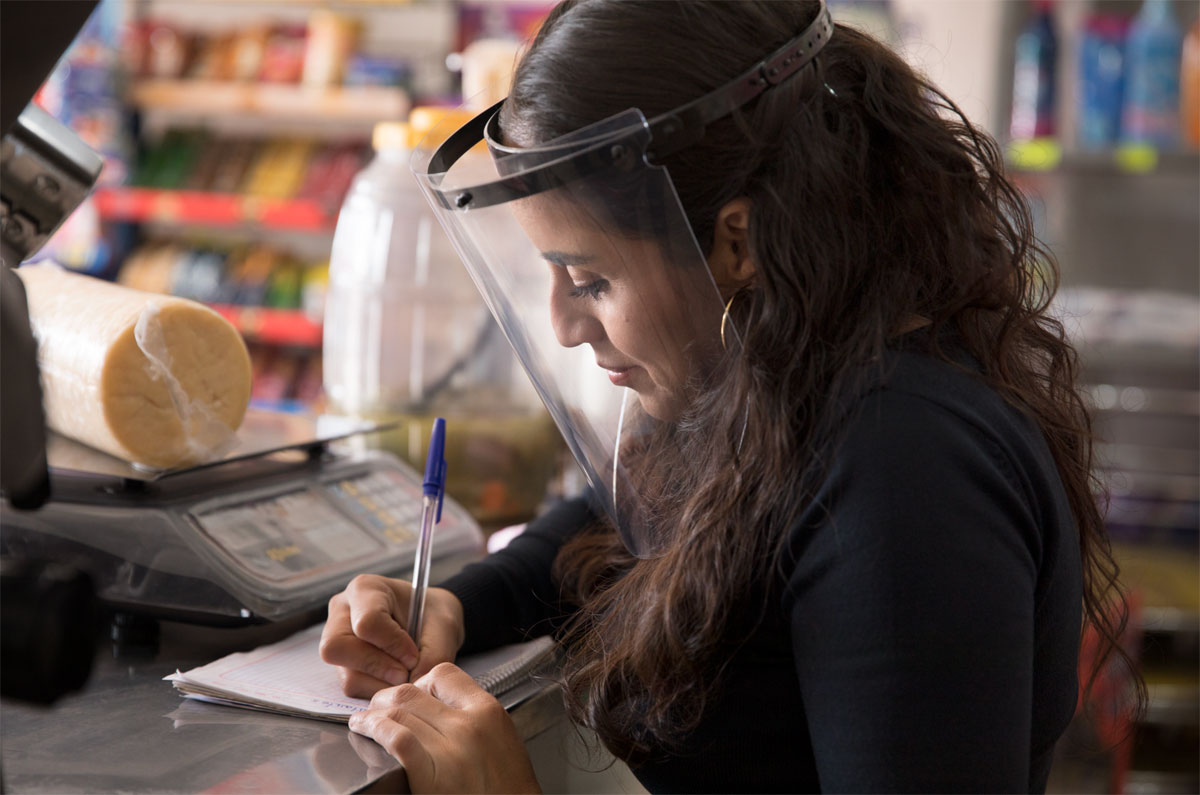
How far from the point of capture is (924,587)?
2.29ft

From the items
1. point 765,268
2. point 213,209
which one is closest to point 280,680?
point 765,268

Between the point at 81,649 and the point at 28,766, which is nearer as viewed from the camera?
the point at 81,649

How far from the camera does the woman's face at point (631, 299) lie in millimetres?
827

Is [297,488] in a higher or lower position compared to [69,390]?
lower

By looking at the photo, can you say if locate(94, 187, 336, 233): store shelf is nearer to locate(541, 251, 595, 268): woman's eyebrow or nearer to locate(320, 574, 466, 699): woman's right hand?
locate(320, 574, 466, 699): woman's right hand

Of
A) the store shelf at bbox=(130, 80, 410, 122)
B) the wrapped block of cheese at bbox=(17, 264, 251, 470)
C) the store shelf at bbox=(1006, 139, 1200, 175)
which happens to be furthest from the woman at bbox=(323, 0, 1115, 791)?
the store shelf at bbox=(130, 80, 410, 122)

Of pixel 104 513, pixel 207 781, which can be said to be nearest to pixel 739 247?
pixel 207 781

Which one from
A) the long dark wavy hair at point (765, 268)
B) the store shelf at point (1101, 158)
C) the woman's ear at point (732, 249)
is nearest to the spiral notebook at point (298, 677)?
the long dark wavy hair at point (765, 268)

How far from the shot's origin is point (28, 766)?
80cm

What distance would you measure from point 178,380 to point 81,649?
61 centimetres

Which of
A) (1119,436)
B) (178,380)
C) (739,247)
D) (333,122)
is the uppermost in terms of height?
(739,247)

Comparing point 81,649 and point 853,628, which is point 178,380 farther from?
point 853,628

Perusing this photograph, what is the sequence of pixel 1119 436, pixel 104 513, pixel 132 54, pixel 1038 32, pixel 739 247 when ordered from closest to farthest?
pixel 739 247 < pixel 104 513 < pixel 1038 32 < pixel 1119 436 < pixel 132 54

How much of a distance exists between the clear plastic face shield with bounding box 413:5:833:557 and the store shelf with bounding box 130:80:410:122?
2.98 m
